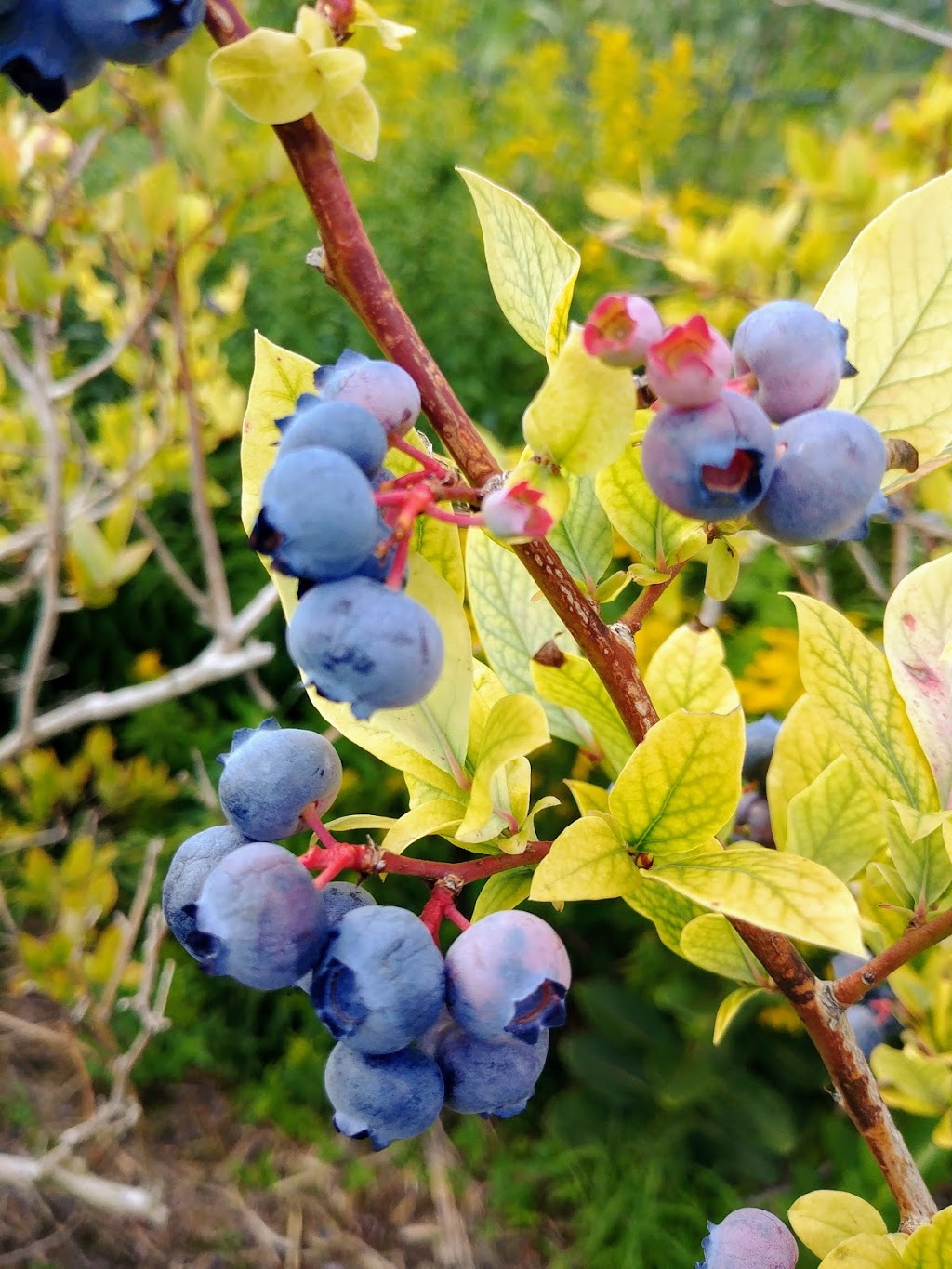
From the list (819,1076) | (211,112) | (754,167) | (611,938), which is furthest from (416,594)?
(754,167)

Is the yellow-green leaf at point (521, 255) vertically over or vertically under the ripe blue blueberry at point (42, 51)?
under

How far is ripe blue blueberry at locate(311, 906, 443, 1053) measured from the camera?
16.9 inches

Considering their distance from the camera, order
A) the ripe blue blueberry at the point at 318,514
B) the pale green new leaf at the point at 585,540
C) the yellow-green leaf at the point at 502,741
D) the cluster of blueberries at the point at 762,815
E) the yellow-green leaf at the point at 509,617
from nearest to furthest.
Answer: the ripe blue blueberry at the point at 318,514, the yellow-green leaf at the point at 502,741, the pale green new leaf at the point at 585,540, the yellow-green leaf at the point at 509,617, the cluster of blueberries at the point at 762,815

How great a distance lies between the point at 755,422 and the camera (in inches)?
15.2

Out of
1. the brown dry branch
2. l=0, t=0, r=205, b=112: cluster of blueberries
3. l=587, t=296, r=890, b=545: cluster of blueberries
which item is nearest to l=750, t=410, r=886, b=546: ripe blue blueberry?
l=587, t=296, r=890, b=545: cluster of blueberries

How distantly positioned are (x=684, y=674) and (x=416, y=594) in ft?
0.63

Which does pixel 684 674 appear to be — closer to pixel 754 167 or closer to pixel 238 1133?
pixel 238 1133

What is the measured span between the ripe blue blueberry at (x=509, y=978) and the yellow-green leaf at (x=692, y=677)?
171mm

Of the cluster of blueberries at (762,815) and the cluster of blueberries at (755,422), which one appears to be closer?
the cluster of blueberries at (755,422)

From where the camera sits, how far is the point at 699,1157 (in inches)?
75.7

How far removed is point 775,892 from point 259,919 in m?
0.23

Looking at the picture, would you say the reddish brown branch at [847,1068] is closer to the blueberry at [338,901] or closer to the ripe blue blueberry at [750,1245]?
the ripe blue blueberry at [750,1245]

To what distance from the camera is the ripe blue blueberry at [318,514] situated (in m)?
0.36

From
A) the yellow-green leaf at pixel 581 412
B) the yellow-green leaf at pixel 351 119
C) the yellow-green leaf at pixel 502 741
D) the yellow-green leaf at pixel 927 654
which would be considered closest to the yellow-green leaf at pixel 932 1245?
the yellow-green leaf at pixel 927 654
